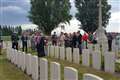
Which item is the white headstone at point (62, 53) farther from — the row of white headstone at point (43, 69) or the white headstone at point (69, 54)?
the row of white headstone at point (43, 69)

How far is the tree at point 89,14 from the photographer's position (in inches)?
3568

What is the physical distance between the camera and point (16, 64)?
84.6 feet

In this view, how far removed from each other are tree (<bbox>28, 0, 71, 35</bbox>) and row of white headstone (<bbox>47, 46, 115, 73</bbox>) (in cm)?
6038

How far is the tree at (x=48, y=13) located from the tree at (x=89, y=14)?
3656mm

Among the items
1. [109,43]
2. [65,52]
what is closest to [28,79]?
[65,52]

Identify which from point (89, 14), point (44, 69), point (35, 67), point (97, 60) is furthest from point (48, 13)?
point (44, 69)

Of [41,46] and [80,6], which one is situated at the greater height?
[80,6]

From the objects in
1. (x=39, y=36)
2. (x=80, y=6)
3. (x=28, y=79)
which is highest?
(x=80, y=6)

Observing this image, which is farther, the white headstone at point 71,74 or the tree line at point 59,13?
the tree line at point 59,13

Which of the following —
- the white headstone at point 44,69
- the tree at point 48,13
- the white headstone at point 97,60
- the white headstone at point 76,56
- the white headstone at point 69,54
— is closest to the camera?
the white headstone at point 44,69

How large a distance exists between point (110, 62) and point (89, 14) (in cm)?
7015

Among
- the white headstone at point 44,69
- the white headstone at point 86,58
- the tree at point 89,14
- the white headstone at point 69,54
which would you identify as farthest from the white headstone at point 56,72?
the tree at point 89,14

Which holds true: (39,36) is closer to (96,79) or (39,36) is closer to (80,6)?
(96,79)

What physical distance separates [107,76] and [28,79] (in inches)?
136
